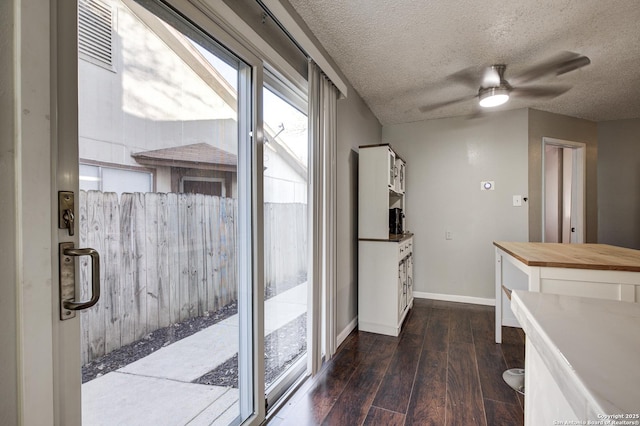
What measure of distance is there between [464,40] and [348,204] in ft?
5.37

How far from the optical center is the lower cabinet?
9.46 feet

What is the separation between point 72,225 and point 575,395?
1.14 m

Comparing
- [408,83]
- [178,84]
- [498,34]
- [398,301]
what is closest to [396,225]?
[398,301]

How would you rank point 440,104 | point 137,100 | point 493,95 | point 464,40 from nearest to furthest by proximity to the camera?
1. point 137,100
2. point 464,40
3. point 493,95
4. point 440,104

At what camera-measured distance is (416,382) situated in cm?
206

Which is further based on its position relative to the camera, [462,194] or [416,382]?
[462,194]

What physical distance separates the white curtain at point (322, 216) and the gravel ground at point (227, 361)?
163 millimetres

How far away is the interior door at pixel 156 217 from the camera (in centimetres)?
88

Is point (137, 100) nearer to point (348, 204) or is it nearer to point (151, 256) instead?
point (151, 256)

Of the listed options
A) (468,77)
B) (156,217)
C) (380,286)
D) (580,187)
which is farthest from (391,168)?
(580,187)

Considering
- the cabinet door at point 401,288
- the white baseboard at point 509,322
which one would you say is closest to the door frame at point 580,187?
the white baseboard at point 509,322

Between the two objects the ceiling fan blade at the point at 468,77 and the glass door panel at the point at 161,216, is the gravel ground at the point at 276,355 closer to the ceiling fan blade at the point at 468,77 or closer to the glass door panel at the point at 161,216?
the glass door panel at the point at 161,216

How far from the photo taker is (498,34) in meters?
2.17

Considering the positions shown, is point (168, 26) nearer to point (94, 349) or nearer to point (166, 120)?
point (166, 120)
